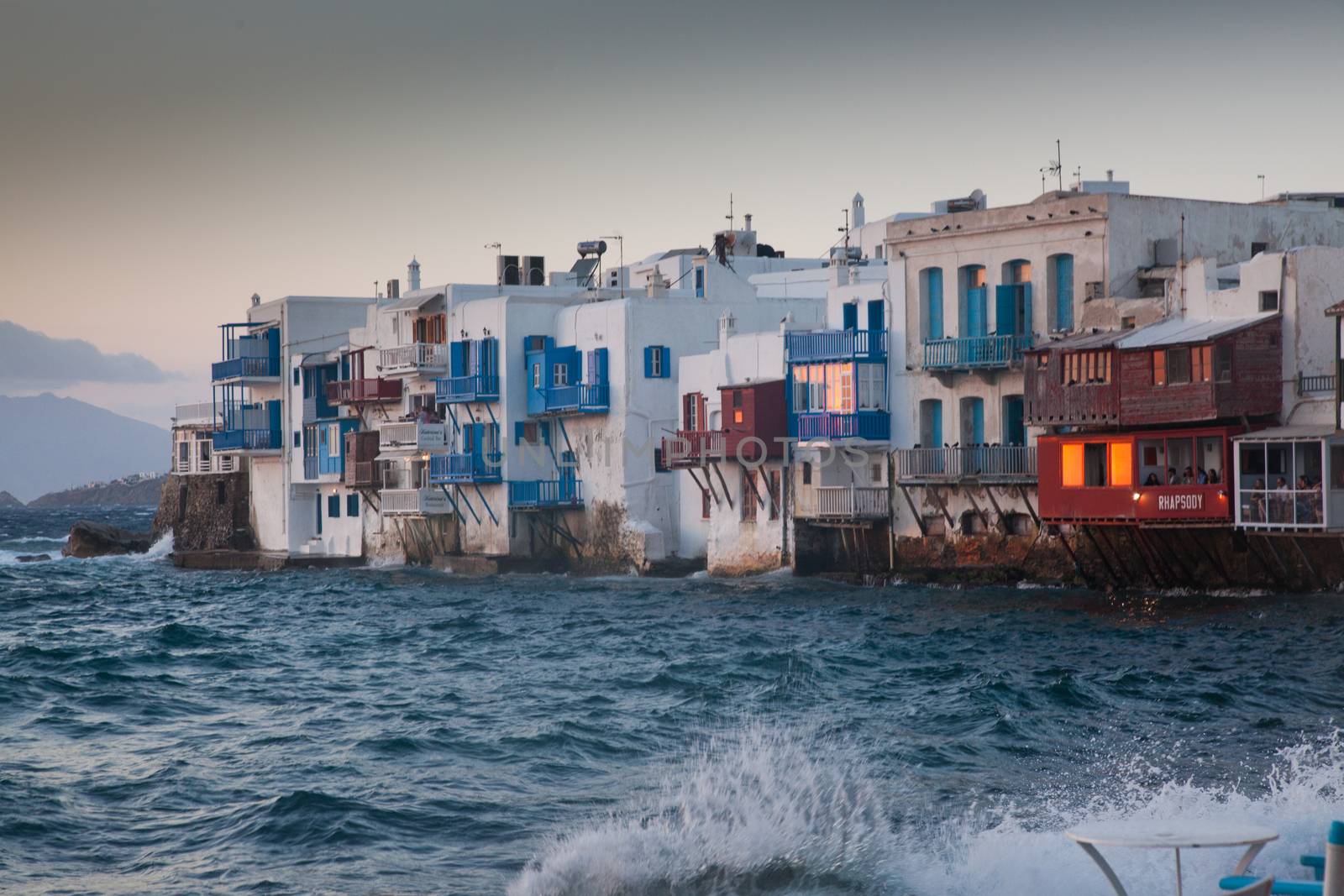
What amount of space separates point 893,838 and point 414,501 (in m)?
47.4

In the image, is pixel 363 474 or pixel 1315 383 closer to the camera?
pixel 1315 383

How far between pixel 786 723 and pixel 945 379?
23.6m

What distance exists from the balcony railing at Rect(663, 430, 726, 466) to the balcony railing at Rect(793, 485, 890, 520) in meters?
3.52

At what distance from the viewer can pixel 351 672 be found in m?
33.2

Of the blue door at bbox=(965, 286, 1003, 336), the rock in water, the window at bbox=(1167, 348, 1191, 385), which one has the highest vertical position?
the blue door at bbox=(965, 286, 1003, 336)

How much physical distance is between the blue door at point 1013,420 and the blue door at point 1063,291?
7.56ft

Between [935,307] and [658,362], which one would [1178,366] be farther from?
[658,362]

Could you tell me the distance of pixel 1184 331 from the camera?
131 ft

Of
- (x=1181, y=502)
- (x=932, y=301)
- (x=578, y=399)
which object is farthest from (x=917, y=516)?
(x=578, y=399)

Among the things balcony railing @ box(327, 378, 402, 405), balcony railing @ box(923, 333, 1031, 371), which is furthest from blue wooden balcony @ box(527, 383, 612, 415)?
balcony railing @ box(923, 333, 1031, 371)

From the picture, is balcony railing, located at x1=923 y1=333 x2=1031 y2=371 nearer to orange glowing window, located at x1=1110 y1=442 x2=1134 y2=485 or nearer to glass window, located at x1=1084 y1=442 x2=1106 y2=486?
glass window, located at x1=1084 y1=442 x2=1106 y2=486

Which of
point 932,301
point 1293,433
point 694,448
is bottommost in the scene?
point 1293,433

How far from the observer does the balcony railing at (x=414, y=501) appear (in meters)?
62.8

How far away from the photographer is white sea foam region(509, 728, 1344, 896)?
15.4 metres
